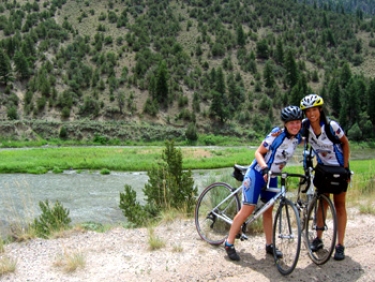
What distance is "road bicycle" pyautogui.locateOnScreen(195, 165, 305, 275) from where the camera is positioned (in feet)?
14.8

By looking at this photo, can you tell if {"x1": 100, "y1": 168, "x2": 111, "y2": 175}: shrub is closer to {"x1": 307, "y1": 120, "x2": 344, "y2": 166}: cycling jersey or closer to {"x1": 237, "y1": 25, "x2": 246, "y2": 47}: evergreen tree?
{"x1": 307, "y1": 120, "x2": 344, "y2": 166}: cycling jersey

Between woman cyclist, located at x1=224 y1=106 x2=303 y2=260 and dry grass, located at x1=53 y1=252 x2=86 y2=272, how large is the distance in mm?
1874

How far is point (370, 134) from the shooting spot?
52656 mm

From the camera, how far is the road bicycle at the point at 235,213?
452cm

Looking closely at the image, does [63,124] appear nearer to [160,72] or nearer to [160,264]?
[160,72]

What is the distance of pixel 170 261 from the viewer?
4910mm

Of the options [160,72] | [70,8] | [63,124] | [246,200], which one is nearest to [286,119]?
[246,200]

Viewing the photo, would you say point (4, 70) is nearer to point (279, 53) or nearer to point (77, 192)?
point (77, 192)

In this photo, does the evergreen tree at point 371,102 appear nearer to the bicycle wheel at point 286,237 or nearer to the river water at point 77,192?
the river water at point 77,192

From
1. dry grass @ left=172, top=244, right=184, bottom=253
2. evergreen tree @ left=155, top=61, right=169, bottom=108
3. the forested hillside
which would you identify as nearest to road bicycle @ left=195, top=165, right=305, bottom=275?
dry grass @ left=172, top=244, right=184, bottom=253

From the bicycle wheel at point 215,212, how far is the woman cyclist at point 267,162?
1.97ft

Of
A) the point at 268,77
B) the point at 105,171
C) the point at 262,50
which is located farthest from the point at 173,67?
the point at 105,171

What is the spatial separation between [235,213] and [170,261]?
4.49 ft

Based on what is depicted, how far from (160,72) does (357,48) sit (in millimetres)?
45867
